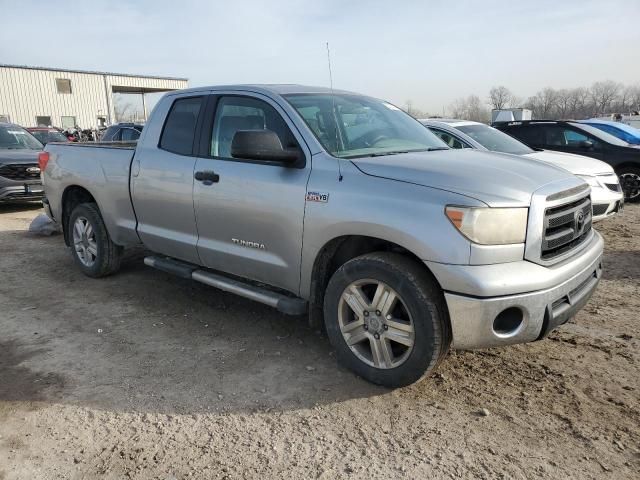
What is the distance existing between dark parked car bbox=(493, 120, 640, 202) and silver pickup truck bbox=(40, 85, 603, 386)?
749 centimetres

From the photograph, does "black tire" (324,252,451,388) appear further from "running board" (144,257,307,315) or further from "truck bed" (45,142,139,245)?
"truck bed" (45,142,139,245)

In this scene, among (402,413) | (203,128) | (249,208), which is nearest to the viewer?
(402,413)

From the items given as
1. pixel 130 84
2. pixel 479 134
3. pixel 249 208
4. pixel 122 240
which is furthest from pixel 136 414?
pixel 130 84

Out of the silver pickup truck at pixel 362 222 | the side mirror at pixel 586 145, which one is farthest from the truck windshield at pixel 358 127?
the side mirror at pixel 586 145

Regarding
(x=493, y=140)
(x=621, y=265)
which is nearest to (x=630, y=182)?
(x=493, y=140)

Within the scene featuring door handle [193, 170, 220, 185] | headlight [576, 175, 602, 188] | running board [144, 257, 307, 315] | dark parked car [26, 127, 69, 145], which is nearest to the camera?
running board [144, 257, 307, 315]

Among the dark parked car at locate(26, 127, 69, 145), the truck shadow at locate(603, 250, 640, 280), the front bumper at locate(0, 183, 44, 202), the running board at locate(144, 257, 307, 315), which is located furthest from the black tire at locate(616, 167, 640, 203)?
the dark parked car at locate(26, 127, 69, 145)

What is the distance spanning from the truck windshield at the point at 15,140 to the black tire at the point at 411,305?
1073 centimetres

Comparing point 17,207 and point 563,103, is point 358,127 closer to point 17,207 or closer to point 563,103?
point 17,207

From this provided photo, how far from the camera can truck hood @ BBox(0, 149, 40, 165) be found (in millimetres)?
10281

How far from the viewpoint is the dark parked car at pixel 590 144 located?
1052 cm

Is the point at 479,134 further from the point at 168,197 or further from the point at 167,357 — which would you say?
the point at 167,357

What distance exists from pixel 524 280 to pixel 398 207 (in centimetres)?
81

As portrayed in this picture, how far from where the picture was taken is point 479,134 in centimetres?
870
